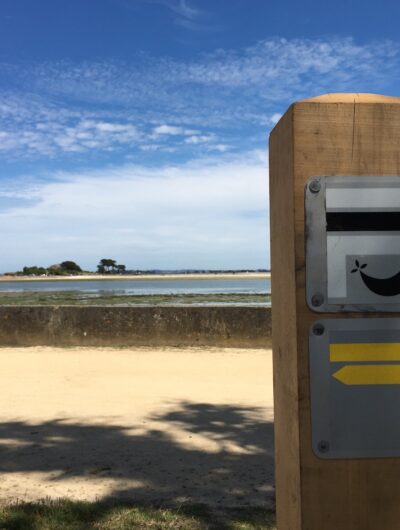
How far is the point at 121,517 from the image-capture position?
295 cm

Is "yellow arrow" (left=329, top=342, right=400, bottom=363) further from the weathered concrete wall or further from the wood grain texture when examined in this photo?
the weathered concrete wall

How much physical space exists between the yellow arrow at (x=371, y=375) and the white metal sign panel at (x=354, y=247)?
133 millimetres

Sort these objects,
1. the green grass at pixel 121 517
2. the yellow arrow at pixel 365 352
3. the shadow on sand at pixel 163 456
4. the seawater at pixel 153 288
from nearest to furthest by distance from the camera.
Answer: the yellow arrow at pixel 365 352, the green grass at pixel 121 517, the shadow on sand at pixel 163 456, the seawater at pixel 153 288

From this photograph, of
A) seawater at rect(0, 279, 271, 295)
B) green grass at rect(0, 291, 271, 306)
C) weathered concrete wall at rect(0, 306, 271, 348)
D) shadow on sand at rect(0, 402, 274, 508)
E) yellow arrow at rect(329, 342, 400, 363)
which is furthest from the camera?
seawater at rect(0, 279, 271, 295)

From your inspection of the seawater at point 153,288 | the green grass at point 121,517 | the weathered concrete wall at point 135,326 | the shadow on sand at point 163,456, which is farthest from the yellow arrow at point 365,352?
the seawater at point 153,288

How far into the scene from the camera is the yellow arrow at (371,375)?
4.00ft

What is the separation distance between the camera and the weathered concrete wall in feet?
31.0

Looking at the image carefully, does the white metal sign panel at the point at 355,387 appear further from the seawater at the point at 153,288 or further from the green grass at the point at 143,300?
the seawater at the point at 153,288

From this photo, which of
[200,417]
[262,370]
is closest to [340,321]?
[200,417]

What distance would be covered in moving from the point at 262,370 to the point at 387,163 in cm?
652

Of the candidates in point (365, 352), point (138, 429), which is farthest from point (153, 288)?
point (365, 352)

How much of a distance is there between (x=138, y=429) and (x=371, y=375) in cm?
387

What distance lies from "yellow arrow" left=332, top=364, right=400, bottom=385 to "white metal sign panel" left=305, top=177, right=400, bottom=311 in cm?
13

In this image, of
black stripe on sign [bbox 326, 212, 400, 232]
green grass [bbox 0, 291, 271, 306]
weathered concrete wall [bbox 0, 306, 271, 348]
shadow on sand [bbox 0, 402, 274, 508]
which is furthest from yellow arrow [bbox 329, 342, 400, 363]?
green grass [bbox 0, 291, 271, 306]
